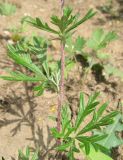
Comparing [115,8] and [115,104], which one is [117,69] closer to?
[115,104]

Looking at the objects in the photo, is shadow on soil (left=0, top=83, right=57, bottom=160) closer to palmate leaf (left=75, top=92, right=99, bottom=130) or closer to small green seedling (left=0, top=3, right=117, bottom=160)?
small green seedling (left=0, top=3, right=117, bottom=160)

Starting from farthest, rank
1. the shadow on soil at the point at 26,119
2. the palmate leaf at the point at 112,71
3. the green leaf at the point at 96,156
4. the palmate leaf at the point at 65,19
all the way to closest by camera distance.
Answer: the palmate leaf at the point at 112,71 < the shadow on soil at the point at 26,119 < the green leaf at the point at 96,156 < the palmate leaf at the point at 65,19

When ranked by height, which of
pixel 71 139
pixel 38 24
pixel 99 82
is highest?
pixel 38 24

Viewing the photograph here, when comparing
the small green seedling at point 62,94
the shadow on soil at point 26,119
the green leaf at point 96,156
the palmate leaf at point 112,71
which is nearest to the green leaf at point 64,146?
the small green seedling at point 62,94

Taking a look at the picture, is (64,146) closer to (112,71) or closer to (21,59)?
(21,59)

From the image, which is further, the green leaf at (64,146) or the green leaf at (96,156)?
the green leaf at (96,156)

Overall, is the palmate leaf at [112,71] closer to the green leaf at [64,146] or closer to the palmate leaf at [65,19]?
the green leaf at [64,146]

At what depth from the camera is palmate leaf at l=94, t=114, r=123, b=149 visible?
261 centimetres

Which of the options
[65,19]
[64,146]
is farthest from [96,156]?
[65,19]

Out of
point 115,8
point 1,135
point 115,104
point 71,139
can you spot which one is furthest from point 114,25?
point 71,139

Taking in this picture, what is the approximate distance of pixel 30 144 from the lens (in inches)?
103

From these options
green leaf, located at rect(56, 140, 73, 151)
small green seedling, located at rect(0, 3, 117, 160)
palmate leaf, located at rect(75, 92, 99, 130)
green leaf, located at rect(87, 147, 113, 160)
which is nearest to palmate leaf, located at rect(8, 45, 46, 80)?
small green seedling, located at rect(0, 3, 117, 160)

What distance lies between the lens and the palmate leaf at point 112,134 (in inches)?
103

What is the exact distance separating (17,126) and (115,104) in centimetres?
85
